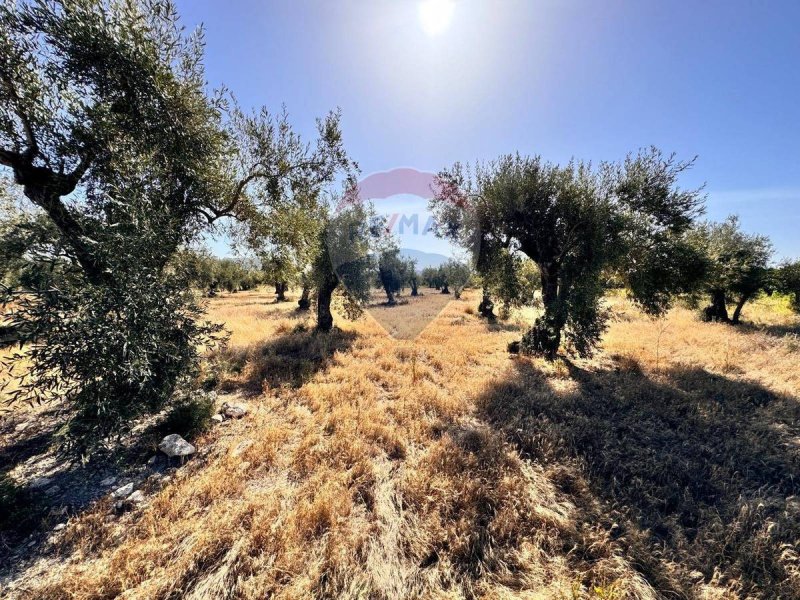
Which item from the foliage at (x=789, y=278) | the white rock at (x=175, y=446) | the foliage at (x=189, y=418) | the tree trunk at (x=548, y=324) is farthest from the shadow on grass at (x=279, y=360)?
the foliage at (x=789, y=278)

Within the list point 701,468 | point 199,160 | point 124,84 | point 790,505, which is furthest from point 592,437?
point 124,84

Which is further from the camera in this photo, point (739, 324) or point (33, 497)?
point (739, 324)

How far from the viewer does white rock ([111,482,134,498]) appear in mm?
4668

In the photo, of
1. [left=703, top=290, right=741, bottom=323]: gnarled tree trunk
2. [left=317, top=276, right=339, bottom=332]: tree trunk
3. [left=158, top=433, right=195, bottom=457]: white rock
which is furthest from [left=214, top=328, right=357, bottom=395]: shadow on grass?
[left=703, top=290, right=741, bottom=323]: gnarled tree trunk

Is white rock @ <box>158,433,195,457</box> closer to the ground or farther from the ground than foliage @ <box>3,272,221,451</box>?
closer to the ground

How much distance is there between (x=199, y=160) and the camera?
7797mm

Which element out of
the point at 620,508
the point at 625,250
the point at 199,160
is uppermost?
the point at 199,160

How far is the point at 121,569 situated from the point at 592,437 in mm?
8594

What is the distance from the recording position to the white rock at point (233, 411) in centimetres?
743

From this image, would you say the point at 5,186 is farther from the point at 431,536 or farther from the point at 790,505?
the point at 790,505

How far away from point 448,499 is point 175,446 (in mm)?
5412

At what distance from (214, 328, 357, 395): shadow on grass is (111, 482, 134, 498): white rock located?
4147mm

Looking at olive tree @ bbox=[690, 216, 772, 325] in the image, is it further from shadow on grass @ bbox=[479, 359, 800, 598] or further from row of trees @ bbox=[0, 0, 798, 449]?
shadow on grass @ bbox=[479, 359, 800, 598]

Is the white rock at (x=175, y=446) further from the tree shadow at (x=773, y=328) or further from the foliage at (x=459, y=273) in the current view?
the tree shadow at (x=773, y=328)
